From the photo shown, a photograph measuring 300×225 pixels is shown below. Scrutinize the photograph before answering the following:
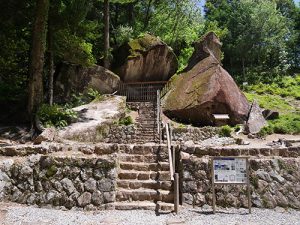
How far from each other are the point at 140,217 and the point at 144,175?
5.21 feet

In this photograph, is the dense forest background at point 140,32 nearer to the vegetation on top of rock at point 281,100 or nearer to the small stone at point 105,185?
the vegetation on top of rock at point 281,100

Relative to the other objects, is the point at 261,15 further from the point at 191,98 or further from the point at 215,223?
the point at 215,223

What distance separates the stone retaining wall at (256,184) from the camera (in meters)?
7.84

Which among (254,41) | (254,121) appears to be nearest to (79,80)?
(254,121)

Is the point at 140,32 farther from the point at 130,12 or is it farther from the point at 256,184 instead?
the point at 256,184

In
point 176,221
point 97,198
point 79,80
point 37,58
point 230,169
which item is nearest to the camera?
point 176,221

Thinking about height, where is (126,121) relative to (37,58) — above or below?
below

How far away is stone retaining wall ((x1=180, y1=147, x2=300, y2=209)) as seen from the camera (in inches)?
309

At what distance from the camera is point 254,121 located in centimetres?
1880

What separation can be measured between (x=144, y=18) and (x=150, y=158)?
69.9 ft

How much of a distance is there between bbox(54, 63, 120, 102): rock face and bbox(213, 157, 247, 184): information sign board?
13.5 metres

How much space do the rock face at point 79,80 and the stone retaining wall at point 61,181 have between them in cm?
1144

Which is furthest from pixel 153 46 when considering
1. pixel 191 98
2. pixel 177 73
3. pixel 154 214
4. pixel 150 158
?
pixel 154 214

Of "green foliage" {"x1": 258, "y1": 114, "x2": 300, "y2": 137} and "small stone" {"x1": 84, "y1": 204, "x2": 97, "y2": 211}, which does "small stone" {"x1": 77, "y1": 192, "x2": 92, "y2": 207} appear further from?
"green foliage" {"x1": 258, "y1": 114, "x2": 300, "y2": 137}
